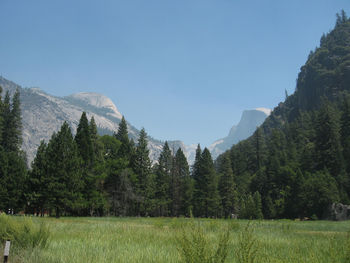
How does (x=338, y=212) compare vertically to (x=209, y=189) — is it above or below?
below

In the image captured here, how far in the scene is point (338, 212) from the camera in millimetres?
45156

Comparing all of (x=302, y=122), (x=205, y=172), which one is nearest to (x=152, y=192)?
(x=205, y=172)

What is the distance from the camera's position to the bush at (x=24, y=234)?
930cm

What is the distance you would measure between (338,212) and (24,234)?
47.6m

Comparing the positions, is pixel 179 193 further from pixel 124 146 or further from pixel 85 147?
pixel 85 147

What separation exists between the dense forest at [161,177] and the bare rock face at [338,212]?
18.6ft

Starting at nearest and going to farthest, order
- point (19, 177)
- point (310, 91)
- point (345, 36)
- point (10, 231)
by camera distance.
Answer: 1. point (10, 231)
2. point (19, 177)
3. point (310, 91)
4. point (345, 36)

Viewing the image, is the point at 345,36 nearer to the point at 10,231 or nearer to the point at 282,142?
the point at 282,142

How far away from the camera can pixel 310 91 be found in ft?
486

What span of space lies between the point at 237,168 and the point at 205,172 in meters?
25.9

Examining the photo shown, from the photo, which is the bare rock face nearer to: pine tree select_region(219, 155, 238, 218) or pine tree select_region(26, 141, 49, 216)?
pine tree select_region(219, 155, 238, 218)

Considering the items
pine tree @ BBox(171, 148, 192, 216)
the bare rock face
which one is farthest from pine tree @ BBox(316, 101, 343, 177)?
pine tree @ BBox(171, 148, 192, 216)

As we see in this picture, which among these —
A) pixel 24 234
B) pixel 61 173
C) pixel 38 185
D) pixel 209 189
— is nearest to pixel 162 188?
pixel 209 189

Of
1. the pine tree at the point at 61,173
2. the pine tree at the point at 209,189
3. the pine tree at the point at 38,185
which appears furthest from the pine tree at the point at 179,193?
the pine tree at the point at 61,173
